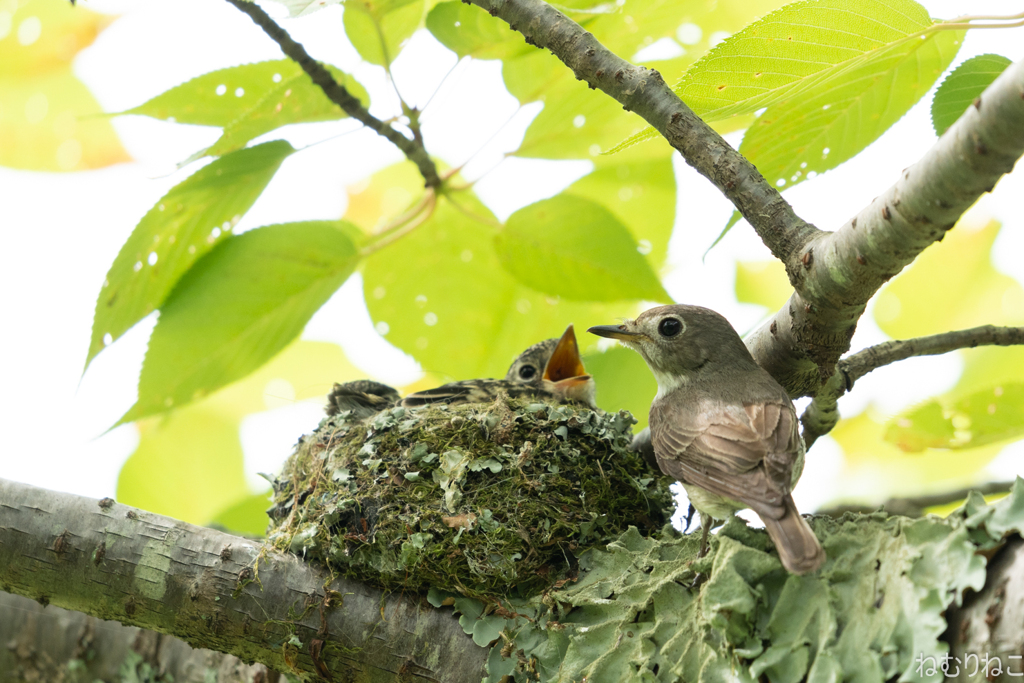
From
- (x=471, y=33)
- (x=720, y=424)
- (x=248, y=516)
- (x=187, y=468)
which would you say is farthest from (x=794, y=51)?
(x=187, y=468)

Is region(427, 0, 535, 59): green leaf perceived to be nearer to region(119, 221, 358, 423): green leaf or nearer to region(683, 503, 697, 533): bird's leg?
region(119, 221, 358, 423): green leaf

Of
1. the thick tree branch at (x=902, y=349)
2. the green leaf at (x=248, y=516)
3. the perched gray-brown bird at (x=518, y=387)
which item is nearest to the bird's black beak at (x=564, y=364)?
the perched gray-brown bird at (x=518, y=387)

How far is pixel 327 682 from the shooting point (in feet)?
7.95

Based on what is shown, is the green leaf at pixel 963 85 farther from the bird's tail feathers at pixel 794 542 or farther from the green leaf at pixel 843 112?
the bird's tail feathers at pixel 794 542

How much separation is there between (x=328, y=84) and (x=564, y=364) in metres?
2.20

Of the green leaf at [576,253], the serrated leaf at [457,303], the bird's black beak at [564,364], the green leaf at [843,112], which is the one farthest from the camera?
the bird's black beak at [564,364]

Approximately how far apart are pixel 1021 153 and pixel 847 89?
880 millimetres

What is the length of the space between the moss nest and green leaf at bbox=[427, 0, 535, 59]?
132cm

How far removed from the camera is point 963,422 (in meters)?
2.95

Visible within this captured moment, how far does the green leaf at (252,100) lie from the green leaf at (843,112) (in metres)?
1.59

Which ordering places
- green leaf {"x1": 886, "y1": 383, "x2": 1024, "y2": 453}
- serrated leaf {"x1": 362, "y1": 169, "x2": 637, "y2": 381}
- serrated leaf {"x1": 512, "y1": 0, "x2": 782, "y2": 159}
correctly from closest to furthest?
green leaf {"x1": 886, "y1": 383, "x2": 1024, "y2": 453}
serrated leaf {"x1": 512, "y1": 0, "x2": 782, "y2": 159}
serrated leaf {"x1": 362, "y1": 169, "x2": 637, "y2": 381}

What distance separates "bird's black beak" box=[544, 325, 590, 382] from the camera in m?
4.49

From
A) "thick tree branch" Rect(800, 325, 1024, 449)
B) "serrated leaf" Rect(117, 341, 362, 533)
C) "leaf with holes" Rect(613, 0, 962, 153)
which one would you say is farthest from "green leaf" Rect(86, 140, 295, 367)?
"thick tree branch" Rect(800, 325, 1024, 449)

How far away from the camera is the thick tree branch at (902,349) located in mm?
2562
